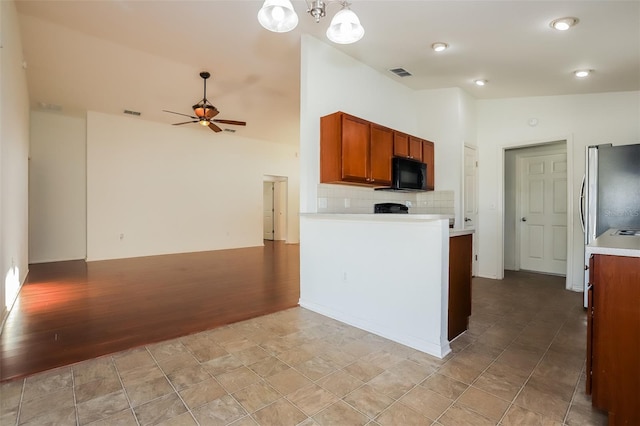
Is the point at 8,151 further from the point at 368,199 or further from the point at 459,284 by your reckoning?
the point at 459,284

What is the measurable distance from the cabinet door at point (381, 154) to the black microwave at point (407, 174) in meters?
0.10

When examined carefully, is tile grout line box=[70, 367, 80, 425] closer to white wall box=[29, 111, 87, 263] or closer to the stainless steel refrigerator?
the stainless steel refrigerator

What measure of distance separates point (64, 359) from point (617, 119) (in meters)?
6.21

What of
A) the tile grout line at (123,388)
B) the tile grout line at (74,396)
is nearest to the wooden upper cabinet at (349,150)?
the tile grout line at (123,388)

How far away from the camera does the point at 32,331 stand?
105 inches

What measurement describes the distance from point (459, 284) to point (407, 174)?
197cm

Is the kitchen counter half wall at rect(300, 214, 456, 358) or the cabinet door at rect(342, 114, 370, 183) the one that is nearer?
the kitchen counter half wall at rect(300, 214, 456, 358)

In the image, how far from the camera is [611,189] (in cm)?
323

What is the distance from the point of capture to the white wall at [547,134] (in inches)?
158

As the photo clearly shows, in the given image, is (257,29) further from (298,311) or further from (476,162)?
(476,162)

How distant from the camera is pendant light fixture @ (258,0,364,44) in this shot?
201 centimetres

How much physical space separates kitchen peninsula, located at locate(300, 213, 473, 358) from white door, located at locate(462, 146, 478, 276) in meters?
2.42

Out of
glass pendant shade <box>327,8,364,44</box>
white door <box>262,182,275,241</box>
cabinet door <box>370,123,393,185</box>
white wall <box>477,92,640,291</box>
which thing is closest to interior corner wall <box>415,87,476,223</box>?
white wall <box>477,92,640,291</box>

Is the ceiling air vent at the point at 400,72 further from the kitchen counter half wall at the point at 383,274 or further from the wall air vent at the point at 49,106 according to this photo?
the wall air vent at the point at 49,106
